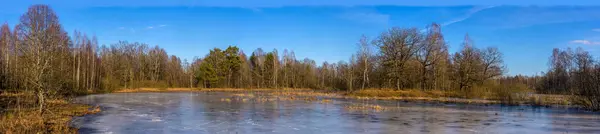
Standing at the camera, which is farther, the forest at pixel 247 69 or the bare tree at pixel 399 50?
the bare tree at pixel 399 50

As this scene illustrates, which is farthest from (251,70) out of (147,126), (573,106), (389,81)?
(147,126)

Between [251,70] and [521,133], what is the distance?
6534 cm

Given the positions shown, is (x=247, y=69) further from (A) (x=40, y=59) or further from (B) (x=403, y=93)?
(A) (x=40, y=59)

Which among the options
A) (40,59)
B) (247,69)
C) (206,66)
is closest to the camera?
(40,59)

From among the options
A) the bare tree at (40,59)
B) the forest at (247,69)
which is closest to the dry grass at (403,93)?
the forest at (247,69)

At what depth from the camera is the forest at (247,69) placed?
1620 cm

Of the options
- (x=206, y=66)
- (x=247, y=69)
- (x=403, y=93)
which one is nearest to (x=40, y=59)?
(x=403, y=93)

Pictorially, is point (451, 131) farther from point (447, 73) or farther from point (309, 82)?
point (309, 82)

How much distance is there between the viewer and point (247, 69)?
243 ft

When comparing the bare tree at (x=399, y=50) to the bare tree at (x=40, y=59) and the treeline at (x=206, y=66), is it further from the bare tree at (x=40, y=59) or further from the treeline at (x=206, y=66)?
the bare tree at (x=40, y=59)

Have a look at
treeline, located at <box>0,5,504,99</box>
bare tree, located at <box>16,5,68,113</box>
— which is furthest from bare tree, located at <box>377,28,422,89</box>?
bare tree, located at <box>16,5,68,113</box>

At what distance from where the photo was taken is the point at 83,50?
54312 millimetres

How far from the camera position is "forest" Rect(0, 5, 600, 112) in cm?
1620

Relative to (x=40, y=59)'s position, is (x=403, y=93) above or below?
below
